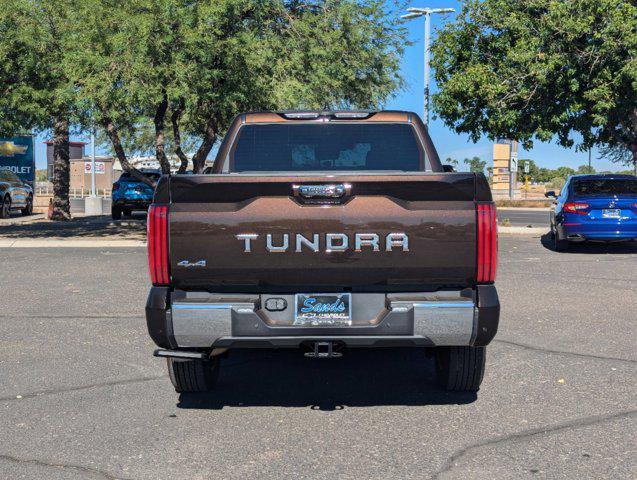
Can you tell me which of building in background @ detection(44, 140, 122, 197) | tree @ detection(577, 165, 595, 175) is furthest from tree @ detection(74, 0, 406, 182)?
tree @ detection(577, 165, 595, 175)

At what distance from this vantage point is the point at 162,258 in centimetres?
465

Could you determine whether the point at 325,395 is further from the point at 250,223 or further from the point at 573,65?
the point at 573,65

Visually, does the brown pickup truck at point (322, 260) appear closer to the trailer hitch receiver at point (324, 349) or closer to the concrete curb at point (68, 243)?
the trailer hitch receiver at point (324, 349)

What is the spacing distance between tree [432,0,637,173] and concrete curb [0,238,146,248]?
1012 centimetres

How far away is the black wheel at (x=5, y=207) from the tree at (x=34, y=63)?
10.6 m

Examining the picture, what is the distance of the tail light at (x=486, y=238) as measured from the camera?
15.1 feet

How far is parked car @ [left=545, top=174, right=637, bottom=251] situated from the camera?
15258 millimetres

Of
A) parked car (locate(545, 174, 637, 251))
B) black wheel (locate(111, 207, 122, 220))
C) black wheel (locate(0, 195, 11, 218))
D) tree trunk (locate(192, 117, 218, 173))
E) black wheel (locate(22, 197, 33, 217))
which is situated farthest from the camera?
black wheel (locate(22, 197, 33, 217))

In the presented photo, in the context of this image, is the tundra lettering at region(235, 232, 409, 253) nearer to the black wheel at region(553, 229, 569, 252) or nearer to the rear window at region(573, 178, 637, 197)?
the rear window at region(573, 178, 637, 197)

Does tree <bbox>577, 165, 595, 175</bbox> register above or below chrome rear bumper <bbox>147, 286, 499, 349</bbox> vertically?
above

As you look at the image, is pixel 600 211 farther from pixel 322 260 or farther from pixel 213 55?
pixel 322 260

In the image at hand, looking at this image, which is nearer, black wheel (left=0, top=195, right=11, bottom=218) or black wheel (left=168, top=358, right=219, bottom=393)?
black wheel (left=168, top=358, right=219, bottom=393)

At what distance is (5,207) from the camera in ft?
93.8

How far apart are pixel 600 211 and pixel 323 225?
1205 cm
